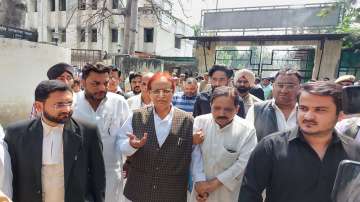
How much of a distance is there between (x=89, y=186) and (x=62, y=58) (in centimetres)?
557

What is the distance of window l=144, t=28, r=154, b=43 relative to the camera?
76.0 ft

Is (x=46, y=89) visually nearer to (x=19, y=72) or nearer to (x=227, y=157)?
(x=227, y=157)

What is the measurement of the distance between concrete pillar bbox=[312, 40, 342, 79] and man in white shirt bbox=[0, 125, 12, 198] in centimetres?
1181

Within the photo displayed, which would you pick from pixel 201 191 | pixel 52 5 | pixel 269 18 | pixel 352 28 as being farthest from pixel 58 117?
pixel 52 5

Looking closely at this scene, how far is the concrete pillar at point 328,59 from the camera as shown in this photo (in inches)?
442

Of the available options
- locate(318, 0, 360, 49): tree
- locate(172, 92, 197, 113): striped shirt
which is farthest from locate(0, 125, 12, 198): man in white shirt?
locate(318, 0, 360, 49): tree

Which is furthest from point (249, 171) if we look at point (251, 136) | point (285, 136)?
point (251, 136)

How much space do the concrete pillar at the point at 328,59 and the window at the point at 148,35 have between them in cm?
1439

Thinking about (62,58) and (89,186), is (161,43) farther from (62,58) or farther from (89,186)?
(89,186)

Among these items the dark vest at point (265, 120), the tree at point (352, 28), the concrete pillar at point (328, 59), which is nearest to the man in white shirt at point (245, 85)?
the dark vest at point (265, 120)

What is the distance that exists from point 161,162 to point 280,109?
1275 millimetres

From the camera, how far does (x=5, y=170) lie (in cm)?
173

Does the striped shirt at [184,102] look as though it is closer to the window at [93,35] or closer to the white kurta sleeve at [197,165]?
the white kurta sleeve at [197,165]

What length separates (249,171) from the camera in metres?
1.70
